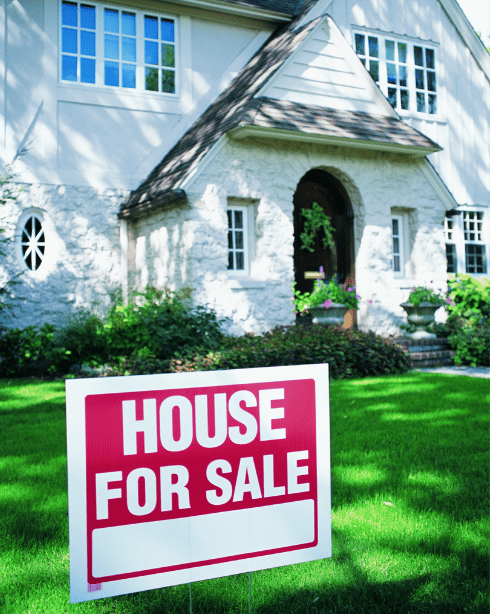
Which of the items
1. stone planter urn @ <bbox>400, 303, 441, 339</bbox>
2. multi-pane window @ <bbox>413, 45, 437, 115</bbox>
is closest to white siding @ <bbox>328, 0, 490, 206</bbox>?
multi-pane window @ <bbox>413, 45, 437, 115</bbox>

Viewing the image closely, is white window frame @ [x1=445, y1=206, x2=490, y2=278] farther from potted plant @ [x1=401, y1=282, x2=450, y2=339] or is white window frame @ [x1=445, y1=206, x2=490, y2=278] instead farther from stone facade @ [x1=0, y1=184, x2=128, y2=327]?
stone facade @ [x1=0, y1=184, x2=128, y2=327]

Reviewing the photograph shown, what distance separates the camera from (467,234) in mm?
14453

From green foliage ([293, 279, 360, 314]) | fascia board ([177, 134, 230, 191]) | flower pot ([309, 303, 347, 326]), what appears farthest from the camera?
green foliage ([293, 279, 360, 314])

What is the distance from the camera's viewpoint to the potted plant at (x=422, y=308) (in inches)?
441

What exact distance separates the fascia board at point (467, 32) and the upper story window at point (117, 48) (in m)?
6.58

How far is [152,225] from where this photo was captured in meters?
11.1

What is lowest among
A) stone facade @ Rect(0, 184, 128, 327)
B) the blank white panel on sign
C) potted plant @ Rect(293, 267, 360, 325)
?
the blank white panel on sign

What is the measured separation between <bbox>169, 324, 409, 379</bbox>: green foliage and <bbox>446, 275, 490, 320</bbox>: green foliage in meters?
2.66

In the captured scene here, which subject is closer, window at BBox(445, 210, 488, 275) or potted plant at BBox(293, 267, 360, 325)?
potted plant at BBox(293, 267, 360, 325)

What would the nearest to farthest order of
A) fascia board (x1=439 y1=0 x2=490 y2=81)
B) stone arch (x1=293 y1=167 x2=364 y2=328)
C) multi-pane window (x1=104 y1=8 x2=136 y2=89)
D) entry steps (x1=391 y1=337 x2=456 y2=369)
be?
entry steps (x1=391 y1=337 x2=456 y2=369) → multi-pane window (x1=104 y1=8 x2=136 y2=89) → stone arch (x1=293 y1=167 x2=364 y2=328) → fascia board (x1=439 y1=0 x2=490 y2=81)

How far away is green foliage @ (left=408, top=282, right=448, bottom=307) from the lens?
11.2 meters

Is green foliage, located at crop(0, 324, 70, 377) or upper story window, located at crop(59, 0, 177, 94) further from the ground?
upper story window, located at crop(59, 0, 177, 94)

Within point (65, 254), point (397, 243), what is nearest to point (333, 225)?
point (397, 243)

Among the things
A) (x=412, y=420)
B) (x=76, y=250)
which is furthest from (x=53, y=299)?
(x=412, y=420)
